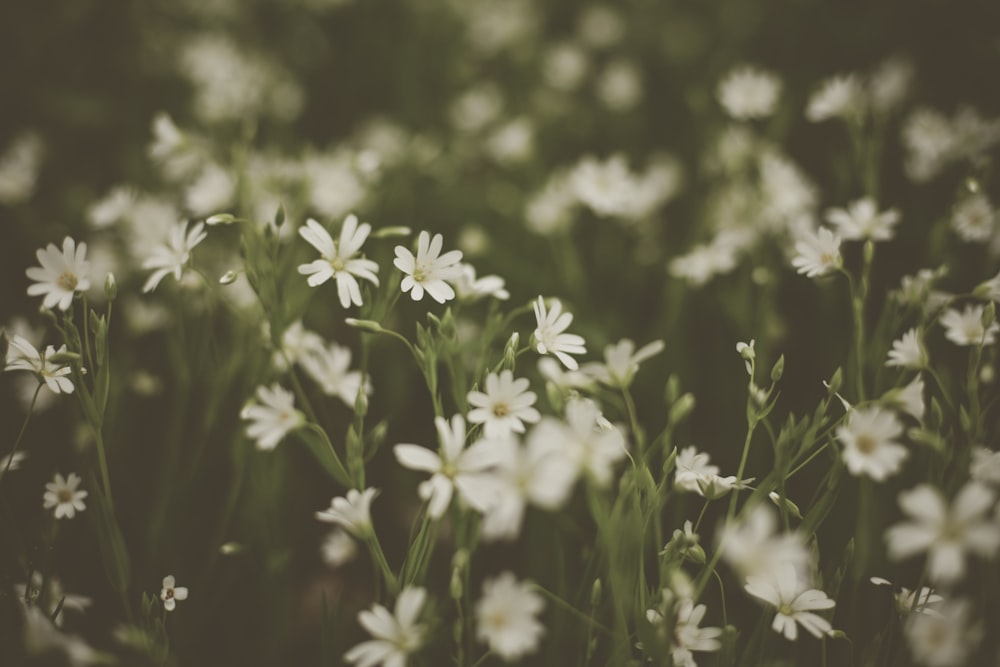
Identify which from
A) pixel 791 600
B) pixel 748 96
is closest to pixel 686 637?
pixel 791 600

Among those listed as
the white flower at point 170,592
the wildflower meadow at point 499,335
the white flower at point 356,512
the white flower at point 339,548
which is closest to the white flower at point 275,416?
the wildflower meadow at point 499,335

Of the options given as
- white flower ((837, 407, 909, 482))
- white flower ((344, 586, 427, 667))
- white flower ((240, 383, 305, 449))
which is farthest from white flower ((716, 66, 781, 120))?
white flower ((344, 586, 427, 667))

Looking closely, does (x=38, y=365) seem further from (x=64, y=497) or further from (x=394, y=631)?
(x=394, y=631)

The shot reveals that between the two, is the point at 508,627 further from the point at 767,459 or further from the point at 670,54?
the point at 670,54

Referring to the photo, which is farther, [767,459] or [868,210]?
[767,459]

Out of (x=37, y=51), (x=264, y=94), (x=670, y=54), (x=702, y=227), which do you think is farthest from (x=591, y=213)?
(x=37, y=51)

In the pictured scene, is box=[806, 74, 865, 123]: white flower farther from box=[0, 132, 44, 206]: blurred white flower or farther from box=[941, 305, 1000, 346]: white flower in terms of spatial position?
box=[0, 132, 44, 206]: blurred white flower

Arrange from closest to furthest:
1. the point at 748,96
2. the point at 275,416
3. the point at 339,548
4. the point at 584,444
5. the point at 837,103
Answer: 1. the point at 584,444
2. the point at 275,416
3. the point at 339,548
4. the point at 837,103
5. the point at 748,96
